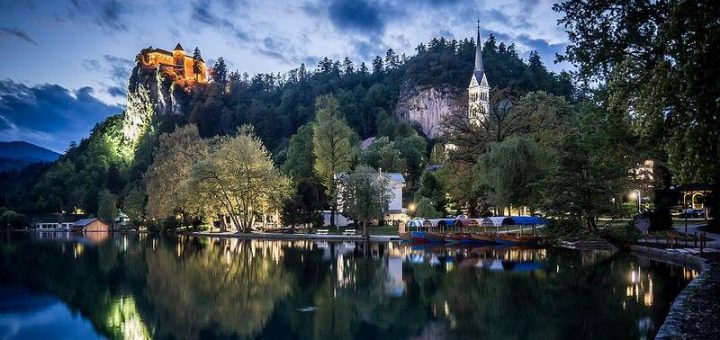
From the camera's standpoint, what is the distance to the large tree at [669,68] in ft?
38.2

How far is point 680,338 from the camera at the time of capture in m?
10.7

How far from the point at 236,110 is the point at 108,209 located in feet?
165

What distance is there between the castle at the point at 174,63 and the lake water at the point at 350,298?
508ft

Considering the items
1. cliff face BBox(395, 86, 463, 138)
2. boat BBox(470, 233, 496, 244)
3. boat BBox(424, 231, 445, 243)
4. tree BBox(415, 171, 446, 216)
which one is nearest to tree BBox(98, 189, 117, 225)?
cliff face BBox(395, 86, 463, 138)

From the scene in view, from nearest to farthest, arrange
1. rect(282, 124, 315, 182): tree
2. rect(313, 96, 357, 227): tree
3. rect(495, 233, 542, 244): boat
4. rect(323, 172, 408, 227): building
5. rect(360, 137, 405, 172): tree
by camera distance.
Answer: rect(495, 233, 542, 244): boat
rect(323, 172, 408, 227): building
rect(313, 96, 357, 227): tree
rect(282, 124, 315, 182): tree
rect(360, 137, 405, 172): tree

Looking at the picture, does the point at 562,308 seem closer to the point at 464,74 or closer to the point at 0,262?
the point at 0,262

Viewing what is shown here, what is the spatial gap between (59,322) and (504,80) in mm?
120936

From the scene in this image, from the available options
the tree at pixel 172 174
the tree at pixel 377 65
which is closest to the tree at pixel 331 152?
the tree at pixel 172 174

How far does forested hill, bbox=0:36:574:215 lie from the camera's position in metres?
130

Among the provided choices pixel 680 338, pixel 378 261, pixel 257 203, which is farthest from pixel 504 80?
pixel 680 338

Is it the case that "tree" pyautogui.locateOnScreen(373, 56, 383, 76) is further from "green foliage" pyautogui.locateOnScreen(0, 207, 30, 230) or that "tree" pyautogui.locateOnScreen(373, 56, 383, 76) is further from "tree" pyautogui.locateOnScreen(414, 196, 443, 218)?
"tree" pyautogui.locateOnScreen(414, 196, 443, 218)

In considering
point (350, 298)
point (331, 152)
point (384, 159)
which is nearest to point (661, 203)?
point (350, 298)

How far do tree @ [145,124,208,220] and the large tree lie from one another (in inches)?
2219

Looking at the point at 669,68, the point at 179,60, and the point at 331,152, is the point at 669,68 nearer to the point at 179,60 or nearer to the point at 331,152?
the point at 331,152
